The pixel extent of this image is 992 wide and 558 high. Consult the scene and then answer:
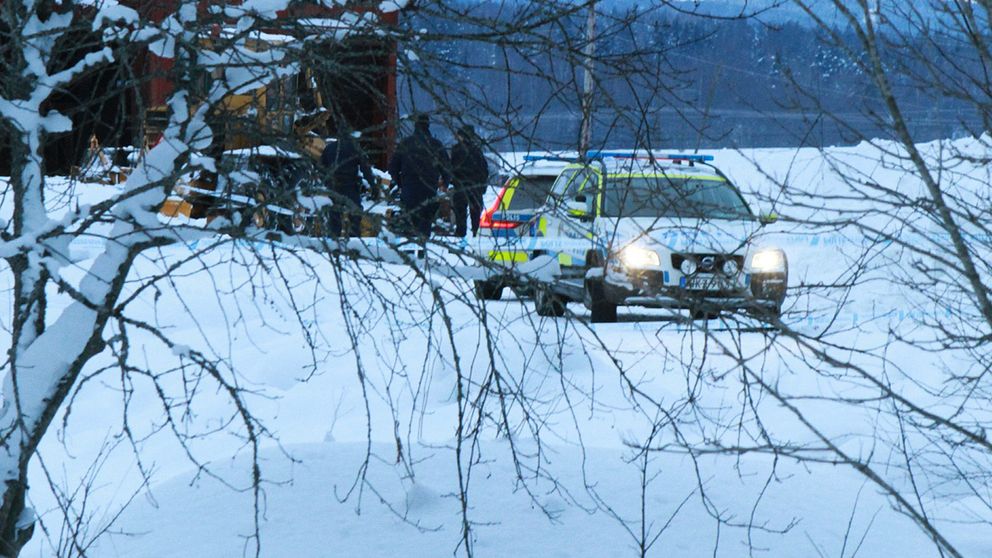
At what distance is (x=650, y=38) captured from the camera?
477 centimetres

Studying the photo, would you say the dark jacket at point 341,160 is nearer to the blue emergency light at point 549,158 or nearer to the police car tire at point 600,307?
the blue emergency light at point 549,158

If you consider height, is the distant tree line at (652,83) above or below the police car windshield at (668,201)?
above

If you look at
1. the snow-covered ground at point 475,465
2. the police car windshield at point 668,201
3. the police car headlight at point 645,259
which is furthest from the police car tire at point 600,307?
the police car windshield at point 668,201

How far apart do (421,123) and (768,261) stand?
714 centimetres

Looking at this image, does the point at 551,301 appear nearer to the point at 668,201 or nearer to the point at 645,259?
the point at 668,201

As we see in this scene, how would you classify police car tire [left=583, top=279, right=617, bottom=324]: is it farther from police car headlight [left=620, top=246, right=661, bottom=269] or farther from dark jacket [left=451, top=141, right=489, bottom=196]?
dark jacket [left=451, top=141, right=489, bottom=196]

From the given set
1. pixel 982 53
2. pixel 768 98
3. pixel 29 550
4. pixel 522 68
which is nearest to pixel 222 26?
pixel 522 68

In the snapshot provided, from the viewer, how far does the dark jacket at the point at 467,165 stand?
465 cm

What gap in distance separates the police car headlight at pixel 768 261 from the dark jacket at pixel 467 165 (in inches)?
254

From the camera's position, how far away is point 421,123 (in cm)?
452

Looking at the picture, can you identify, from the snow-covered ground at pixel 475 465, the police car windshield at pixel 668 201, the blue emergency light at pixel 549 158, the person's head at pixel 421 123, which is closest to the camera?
the police car windshield at pixel 668 201

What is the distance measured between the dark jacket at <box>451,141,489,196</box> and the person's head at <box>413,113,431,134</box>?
17cm

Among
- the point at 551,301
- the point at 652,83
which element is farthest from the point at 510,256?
the point at 652,83

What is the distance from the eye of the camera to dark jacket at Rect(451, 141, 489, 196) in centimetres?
465
